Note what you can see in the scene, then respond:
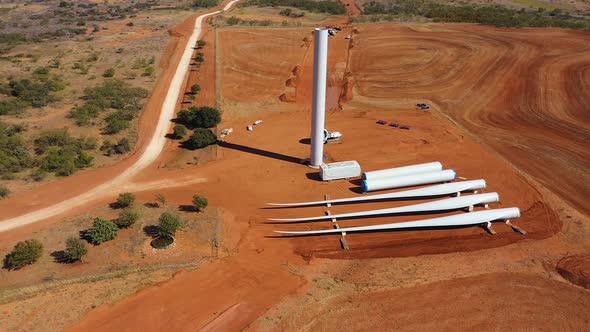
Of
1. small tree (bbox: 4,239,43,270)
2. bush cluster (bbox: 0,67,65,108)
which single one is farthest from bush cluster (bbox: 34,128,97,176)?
small tree (bbox: 4,239,43,270)

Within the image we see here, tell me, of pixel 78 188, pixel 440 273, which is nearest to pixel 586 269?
pixel 440 273

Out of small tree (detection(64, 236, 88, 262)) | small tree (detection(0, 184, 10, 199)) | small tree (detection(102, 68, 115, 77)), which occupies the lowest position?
small tree (detection(64, 236, 88, 262))

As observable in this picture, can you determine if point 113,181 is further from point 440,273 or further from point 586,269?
point 586,269

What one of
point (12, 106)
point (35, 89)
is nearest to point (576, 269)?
point (12, 106)

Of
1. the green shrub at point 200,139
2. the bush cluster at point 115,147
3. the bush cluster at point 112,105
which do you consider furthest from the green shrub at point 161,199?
the bush cluster at point 112,105

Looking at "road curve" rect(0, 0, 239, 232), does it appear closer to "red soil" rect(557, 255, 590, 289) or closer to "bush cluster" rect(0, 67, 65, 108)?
"bush cluster" rect(0, 67, 65, 108)

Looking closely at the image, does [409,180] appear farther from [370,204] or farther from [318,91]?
[318,91]

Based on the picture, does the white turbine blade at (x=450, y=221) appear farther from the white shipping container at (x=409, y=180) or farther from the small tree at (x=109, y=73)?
the small tree at (x=109, y=73)
